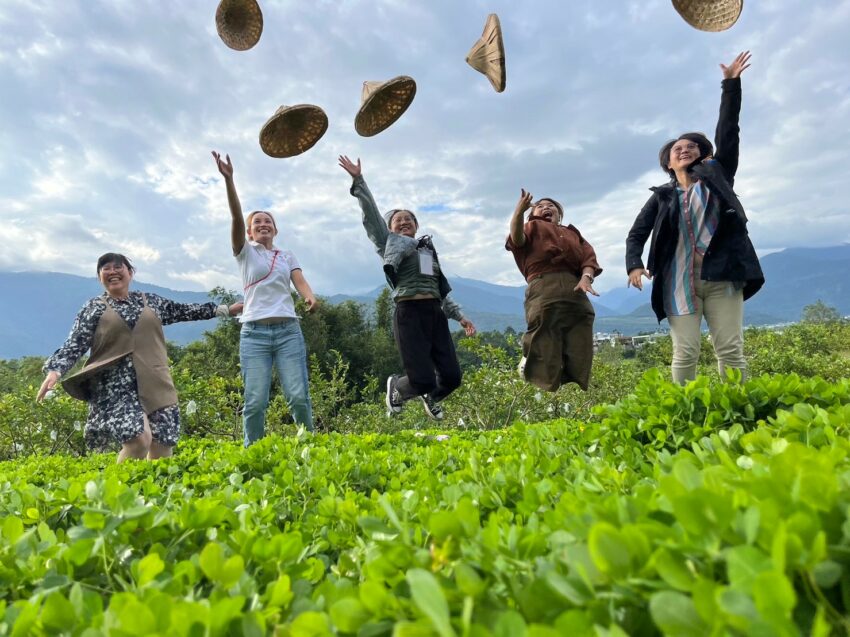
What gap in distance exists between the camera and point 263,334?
185 inches

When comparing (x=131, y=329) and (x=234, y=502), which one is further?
(x=131, y=329)

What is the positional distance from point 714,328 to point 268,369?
373 centimetres

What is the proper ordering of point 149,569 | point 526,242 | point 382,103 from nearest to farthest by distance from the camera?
point 149,569 → point 526,242 → point 382,103

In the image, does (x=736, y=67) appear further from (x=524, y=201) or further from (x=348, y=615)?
(x=348, y=615)

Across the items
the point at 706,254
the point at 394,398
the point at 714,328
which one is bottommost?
the point at 394,398

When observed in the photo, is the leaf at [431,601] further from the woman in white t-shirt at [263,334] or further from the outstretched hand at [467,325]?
the outstretched hand at [467,325]

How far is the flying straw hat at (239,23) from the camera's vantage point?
17.5 ft

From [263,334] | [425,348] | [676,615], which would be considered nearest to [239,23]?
[263,334]

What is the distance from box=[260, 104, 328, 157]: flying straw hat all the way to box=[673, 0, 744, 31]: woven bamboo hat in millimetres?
3516

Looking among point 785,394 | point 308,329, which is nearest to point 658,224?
point 785,394

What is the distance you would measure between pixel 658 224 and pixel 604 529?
13.4 ft

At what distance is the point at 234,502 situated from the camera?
5.28 ft

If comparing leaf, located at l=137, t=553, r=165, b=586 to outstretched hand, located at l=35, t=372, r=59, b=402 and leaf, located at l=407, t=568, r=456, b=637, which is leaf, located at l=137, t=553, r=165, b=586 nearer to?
leaf, located at l=407, t=568, r=456, b=637

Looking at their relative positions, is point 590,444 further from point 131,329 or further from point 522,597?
point 131,329
